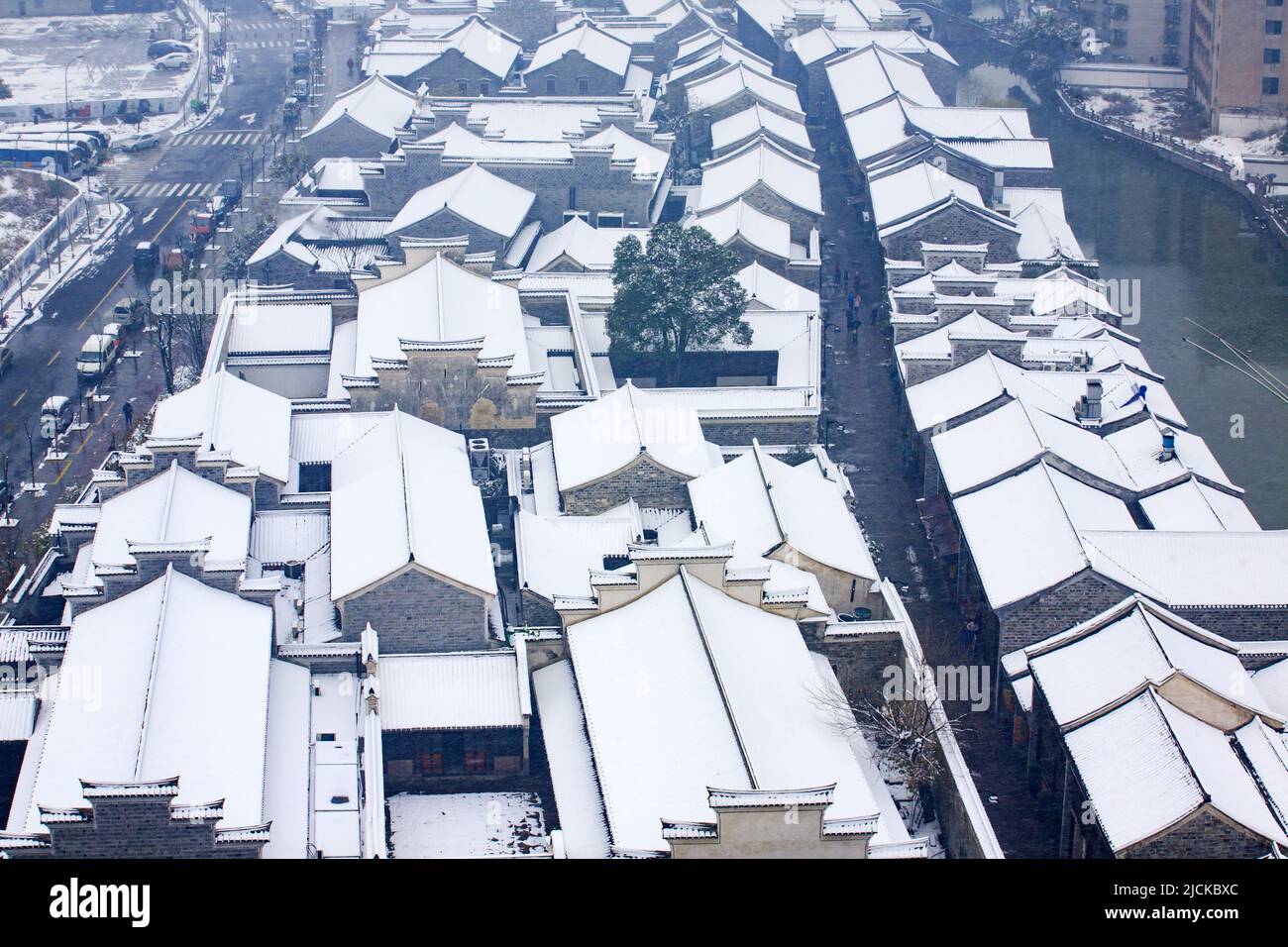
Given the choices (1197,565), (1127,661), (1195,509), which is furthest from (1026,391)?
(1127,661)

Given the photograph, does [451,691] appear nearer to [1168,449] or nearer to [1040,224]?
[1168,449]

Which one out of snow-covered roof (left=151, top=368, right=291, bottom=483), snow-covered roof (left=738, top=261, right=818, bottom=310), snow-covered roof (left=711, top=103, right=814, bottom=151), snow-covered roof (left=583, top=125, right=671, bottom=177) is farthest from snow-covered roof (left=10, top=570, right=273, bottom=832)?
snow-covered roof (left=711, top=103, right=814, bottom=151)

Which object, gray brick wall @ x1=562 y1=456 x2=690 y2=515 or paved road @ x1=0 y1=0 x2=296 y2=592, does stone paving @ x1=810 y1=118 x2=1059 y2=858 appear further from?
paved road @ x1=0 y1=0 x2=296 y2=592

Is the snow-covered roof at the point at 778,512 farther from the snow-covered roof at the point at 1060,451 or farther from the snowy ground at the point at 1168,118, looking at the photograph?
the snowy ground at the point at 1168,118

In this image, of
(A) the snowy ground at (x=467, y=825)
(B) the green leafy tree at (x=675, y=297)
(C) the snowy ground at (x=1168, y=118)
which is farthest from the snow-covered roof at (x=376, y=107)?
(A) the snowy ground at (x=467, y=825)
